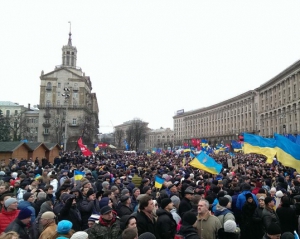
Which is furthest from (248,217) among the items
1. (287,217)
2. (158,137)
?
(158,137)

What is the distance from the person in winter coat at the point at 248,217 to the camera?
21.6 ft

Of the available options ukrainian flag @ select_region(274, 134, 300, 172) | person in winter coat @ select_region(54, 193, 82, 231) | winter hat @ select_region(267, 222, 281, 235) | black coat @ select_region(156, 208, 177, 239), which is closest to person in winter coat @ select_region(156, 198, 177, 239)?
black coat @ select_region(156, 208, 177, 239)

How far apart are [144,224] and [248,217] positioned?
284 centimetres

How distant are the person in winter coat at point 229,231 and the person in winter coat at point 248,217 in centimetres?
195

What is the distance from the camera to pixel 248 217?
6758 mm

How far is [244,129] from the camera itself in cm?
10081

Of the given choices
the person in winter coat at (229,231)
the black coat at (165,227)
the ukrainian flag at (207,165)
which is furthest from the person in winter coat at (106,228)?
the ukrainian flag at (207,165)

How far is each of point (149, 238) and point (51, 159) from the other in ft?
103

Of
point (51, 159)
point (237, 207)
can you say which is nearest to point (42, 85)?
point (51, 159)

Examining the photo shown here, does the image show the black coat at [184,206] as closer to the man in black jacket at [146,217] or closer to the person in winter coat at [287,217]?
the man in black jacket at [146,217]

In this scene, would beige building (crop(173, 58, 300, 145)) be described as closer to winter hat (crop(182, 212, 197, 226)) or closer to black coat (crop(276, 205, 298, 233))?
black coat (crop(276, 205, 298, 233))

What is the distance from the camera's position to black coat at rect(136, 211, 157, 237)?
5202 millimetres

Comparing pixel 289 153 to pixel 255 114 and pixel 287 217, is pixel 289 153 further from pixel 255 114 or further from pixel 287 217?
pixel 255 114

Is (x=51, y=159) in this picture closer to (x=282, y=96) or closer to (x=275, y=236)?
(x=275, y=236)
